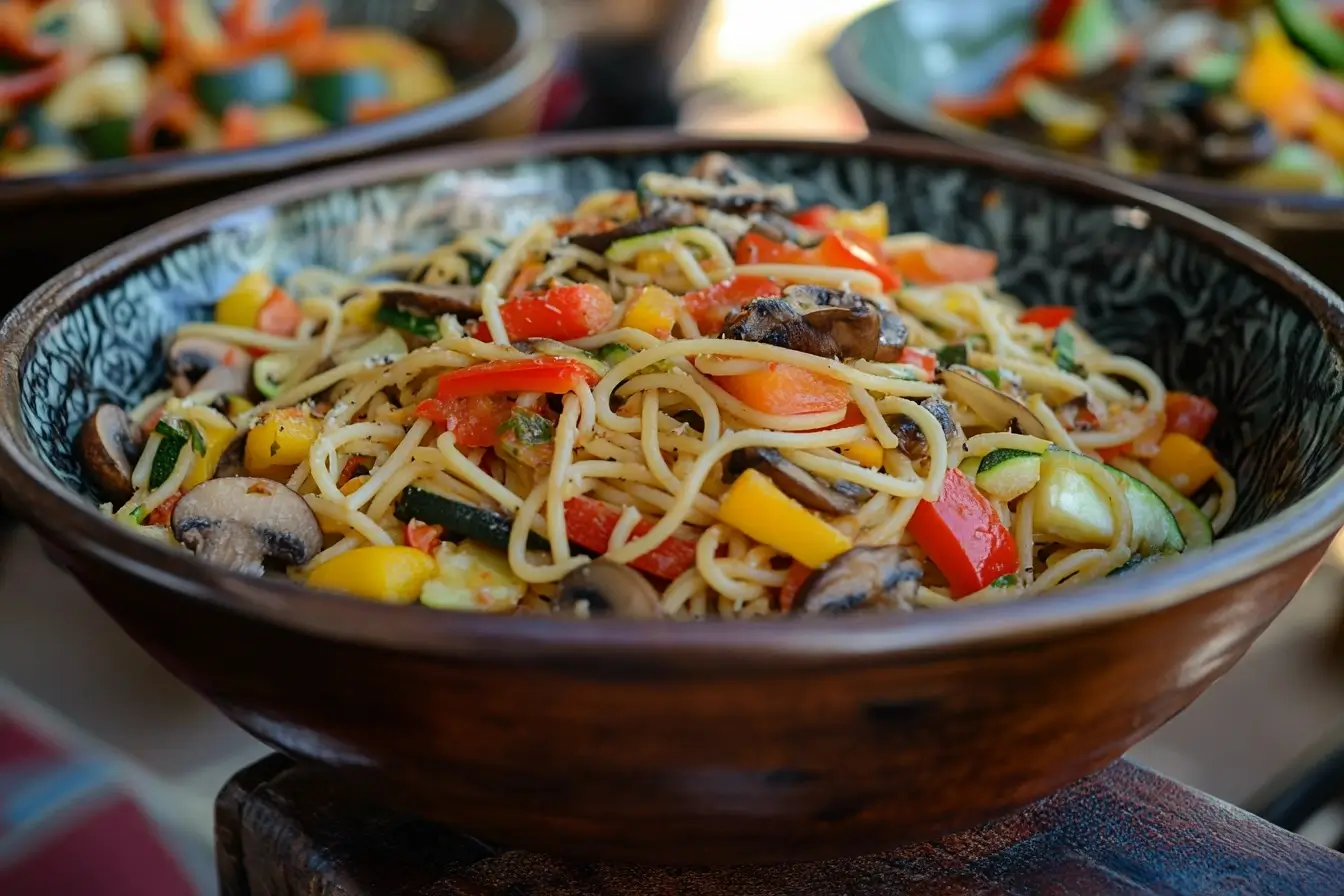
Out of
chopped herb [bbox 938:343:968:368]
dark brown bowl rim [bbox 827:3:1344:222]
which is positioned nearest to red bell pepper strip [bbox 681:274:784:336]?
chopped herb [bbox 938:343:968:368]

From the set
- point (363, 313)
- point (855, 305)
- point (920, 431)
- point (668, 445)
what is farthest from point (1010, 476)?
point (363, 313)

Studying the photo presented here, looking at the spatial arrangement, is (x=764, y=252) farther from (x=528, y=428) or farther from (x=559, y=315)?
(x=528, y=428)

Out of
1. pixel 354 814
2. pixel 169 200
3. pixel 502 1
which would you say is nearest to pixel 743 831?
pixel 354 814

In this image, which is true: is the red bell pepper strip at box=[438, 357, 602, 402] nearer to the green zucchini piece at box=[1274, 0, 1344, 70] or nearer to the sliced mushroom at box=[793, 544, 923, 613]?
the sliced mushroom at box=[793, 544, 923, 613]

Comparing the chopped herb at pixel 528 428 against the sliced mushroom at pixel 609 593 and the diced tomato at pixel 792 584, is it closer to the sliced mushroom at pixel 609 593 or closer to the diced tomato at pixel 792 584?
the sliced mushroom at pixel 609 593

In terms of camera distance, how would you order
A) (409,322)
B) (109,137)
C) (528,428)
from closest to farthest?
(528,428)
(409,322)
(109,137)
